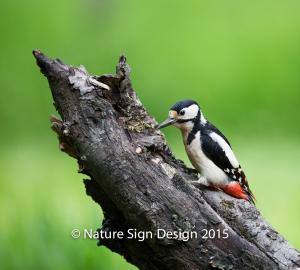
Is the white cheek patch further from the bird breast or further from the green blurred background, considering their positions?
the green blurred background

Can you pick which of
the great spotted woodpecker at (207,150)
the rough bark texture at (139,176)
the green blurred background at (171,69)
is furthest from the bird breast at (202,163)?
the green blurred background at (171,69)

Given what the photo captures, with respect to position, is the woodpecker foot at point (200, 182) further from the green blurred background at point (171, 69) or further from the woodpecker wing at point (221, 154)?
the green blurred background at point (171, 69)

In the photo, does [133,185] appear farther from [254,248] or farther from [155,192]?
[254,248]

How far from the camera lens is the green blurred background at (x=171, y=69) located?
17.8ft

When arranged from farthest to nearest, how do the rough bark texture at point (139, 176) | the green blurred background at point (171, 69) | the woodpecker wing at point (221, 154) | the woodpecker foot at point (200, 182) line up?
the green blurred background at point (171, 69)
the woodpecker wing at point (221, 154)
the woodpecker foot at point (200, 182)
the rough bark texture at point (139, 176)

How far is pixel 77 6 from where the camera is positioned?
7.07 meters

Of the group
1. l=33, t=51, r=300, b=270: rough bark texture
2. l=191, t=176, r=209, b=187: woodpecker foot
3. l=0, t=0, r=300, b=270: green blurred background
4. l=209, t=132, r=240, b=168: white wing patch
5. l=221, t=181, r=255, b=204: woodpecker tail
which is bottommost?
l=33, t=51, r=300, b=270: rough bark texture

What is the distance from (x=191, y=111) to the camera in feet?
8.73

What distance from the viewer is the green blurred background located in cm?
544

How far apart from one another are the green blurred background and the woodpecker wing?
7.23 ft

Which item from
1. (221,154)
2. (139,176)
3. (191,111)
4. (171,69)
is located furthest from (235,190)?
(171,69)

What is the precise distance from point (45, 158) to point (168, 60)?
1.36 meters

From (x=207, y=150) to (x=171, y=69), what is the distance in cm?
371

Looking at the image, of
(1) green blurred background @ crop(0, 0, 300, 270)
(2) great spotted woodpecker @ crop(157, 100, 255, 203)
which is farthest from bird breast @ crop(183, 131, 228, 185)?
(1) green blurred background @ crop(0, 0, 300, 270)
